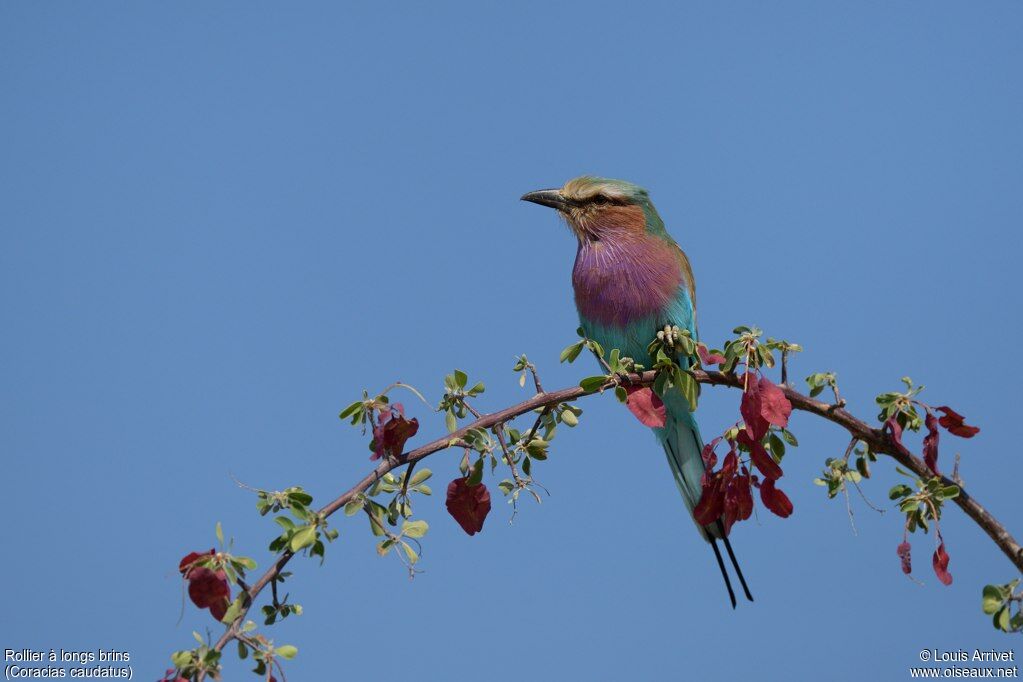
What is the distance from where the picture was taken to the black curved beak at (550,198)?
3850 millimetres

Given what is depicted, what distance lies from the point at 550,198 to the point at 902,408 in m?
1.96

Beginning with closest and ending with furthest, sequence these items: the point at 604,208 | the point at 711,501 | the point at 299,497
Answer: the point at 299,497, the point at 711,501, the point at 604,208

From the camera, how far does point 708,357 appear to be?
2336 millimetres

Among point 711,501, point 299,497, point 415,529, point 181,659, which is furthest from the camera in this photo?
point 711,501

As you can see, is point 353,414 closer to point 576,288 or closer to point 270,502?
point 270,502

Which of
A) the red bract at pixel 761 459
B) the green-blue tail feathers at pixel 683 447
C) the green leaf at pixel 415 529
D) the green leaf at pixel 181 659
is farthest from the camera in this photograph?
the green-blue tail feathers at pixel 683 447

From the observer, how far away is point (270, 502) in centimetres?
197

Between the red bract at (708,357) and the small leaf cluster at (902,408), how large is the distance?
374 mm

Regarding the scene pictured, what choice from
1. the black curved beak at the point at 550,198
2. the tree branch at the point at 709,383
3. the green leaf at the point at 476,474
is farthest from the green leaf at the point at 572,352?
the black curved beak at the point at 550,198

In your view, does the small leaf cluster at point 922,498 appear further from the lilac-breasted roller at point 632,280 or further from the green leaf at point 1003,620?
the lilac-breasted roller at point 632,280

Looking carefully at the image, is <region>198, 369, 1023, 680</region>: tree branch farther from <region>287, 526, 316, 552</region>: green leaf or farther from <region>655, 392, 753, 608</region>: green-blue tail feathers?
<region>655, 392, 753, 608</region>: green-blue tail feathers

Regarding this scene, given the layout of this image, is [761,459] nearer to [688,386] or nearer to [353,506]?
[688,386]

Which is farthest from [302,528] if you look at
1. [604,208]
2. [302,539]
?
[604,208]

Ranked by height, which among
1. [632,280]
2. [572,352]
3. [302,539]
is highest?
[632,280]
